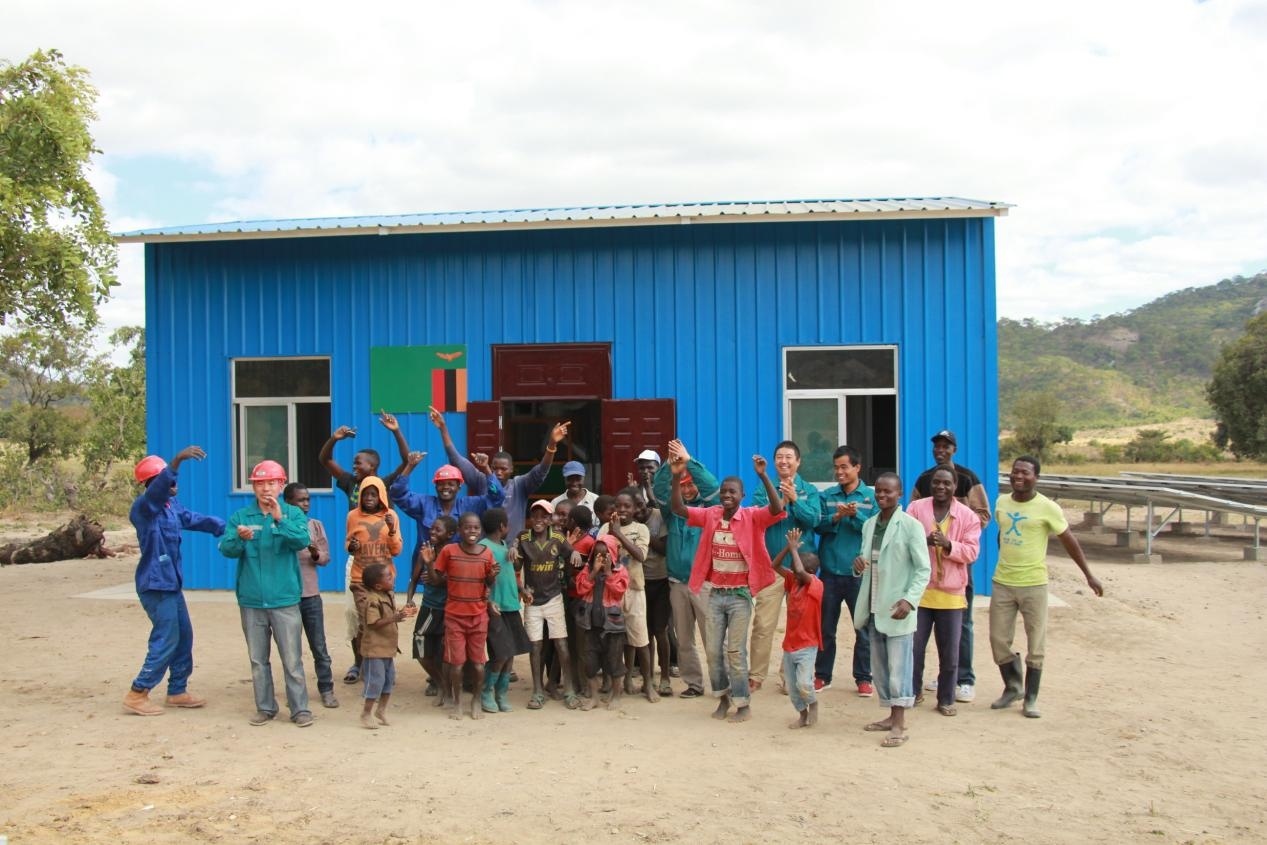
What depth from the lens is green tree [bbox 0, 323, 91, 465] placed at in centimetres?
2302

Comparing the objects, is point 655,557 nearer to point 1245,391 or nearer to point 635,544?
point 635,544

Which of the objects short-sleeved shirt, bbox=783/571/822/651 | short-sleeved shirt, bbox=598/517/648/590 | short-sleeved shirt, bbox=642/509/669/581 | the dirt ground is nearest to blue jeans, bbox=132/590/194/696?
the dirt ground

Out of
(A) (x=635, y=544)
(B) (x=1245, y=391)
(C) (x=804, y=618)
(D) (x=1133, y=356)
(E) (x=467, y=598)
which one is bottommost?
(C) (x=804, y=618)

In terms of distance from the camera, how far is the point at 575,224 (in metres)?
9.52

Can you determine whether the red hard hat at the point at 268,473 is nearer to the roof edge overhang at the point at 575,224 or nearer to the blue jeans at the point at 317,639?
the blue jeans at the point at 317,639

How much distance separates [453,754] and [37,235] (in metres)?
7.17

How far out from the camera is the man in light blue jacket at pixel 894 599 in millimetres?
5691

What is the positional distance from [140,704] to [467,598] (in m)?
1.99

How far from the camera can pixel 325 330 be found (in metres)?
10.3

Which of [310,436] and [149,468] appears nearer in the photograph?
[149,468]

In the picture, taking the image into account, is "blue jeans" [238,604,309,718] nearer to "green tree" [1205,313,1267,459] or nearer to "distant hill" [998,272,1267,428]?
"green tree" [1205,313,1267,459]

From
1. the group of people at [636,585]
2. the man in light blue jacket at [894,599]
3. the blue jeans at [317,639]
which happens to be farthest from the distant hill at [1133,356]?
the blue jeans at [317,639]

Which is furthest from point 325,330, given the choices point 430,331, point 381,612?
point 381,612

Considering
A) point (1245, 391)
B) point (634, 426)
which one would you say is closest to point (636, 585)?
point (634, 426)
